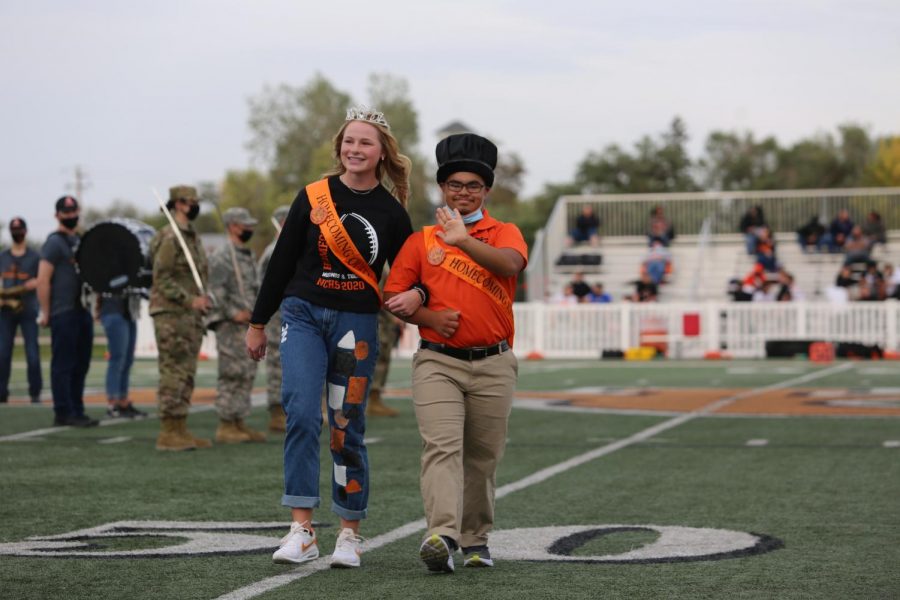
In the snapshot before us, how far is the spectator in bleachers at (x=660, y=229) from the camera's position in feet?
142

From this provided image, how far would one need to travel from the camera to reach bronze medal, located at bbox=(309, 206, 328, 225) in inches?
251

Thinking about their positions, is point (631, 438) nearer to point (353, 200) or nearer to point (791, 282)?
point (353, 200)

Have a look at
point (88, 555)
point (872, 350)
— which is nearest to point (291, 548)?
point (88, 555)

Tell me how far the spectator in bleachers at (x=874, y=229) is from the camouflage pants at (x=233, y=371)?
101ft

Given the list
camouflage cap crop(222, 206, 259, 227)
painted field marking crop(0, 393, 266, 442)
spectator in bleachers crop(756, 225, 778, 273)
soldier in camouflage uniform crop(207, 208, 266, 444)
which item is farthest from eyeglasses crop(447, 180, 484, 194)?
spectator in bleachers crop(756, 225, 778, 273)

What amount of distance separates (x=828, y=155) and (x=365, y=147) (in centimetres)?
9340

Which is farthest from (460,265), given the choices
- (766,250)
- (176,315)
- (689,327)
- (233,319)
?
(766,250)

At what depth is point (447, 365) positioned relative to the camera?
6.30 m

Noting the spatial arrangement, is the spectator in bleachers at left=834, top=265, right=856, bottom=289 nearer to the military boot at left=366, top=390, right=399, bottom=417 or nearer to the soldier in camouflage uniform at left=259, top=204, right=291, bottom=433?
the military boot at left=366, top=390, right=399, bottom=417

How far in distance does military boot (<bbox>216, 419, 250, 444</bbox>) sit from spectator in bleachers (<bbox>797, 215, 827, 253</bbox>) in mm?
31681

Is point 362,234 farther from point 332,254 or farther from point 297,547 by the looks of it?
point 297,547

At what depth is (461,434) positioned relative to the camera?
6266mm

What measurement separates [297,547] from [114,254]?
7.57 m

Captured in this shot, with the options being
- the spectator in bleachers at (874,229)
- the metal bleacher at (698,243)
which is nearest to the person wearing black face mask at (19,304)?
the metal bleacher at (698,243)
